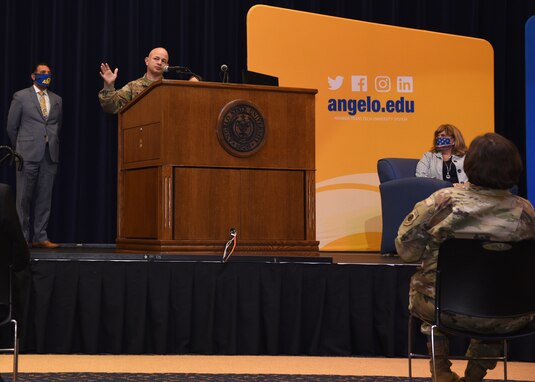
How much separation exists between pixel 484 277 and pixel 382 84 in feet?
15.6

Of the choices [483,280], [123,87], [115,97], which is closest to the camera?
[483,280]

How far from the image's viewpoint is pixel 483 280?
268 centimetres

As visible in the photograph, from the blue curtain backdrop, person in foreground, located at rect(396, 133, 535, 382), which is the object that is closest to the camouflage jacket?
person in foreground, located at rect(396, 133, 535, 382)

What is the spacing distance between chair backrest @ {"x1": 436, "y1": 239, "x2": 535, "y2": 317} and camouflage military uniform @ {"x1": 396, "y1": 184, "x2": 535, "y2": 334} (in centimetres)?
4

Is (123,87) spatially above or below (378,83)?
below

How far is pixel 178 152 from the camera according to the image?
4.48 m

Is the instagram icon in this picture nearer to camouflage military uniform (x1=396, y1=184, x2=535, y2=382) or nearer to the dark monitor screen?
the dark monitor screen

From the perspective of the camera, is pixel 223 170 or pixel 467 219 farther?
pixel 223 170

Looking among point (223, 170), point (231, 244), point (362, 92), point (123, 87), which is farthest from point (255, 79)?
point (362, 92)

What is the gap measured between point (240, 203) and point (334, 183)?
8.57ft

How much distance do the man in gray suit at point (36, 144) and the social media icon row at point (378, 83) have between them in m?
2.34

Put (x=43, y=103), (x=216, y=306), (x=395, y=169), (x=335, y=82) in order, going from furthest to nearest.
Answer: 1. (x=335, y=82)
2. (x=395, y=169)
3. (x=43, y=103)
4. (x=216, y=306)

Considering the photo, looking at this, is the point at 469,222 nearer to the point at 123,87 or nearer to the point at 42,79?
the point at 123,87

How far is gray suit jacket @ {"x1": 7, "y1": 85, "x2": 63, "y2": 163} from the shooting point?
20.3 feet
